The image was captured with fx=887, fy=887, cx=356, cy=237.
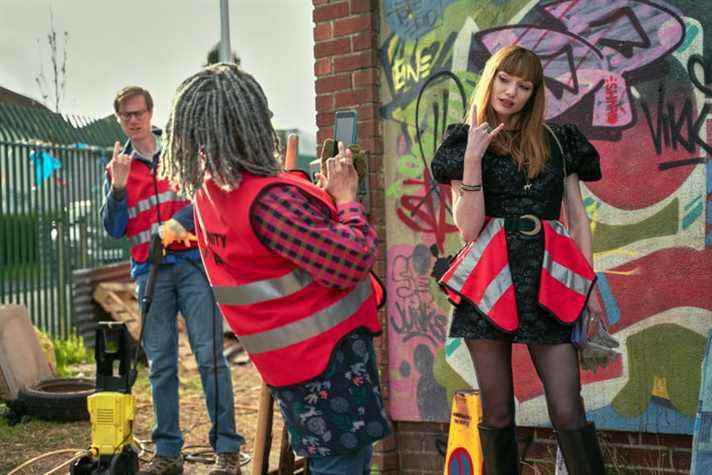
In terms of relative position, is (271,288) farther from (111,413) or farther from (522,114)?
(111,413)

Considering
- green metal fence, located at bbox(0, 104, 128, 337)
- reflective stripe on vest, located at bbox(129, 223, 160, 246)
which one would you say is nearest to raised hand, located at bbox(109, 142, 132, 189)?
reflective stripe on vest, located at bbox(129, 223, 160, 246)

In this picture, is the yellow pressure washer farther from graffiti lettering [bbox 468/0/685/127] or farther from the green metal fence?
the green metal fence

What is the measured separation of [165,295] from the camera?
4.99 m

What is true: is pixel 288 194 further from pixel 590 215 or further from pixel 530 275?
pixel 590 215

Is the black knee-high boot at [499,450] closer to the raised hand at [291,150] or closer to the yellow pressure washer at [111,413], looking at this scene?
the raised hand at [291,150]

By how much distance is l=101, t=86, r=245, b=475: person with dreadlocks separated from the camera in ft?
16.0

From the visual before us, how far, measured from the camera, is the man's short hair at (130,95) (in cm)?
505

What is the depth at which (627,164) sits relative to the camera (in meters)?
4.27

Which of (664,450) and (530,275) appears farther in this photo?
(664,450)

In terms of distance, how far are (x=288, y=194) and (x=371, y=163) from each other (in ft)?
7.64

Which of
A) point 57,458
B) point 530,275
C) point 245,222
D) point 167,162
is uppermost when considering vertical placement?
point 167,162

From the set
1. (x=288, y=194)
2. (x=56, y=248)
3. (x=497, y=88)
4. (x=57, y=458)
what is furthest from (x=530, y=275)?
(x=56, y=248)

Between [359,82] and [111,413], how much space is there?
2191 millimetres

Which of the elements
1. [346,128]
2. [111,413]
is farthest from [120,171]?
[346,128]
